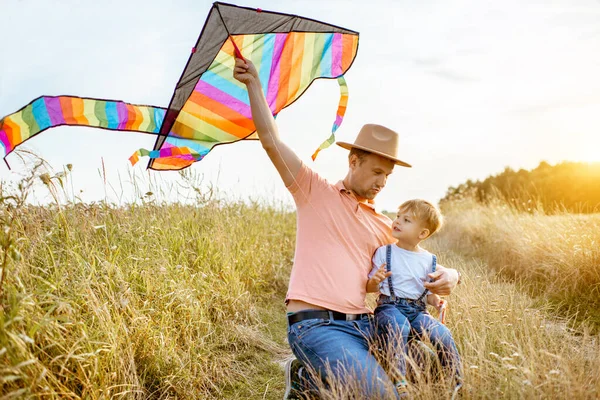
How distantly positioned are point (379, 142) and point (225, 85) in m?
1.26

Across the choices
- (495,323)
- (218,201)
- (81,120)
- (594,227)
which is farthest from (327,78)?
(594,227)

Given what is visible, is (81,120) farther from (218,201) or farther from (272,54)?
(218,201)

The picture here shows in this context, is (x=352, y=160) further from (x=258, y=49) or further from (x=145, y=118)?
(x=145, y=118)

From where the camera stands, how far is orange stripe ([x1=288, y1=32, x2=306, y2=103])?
13.3 ft

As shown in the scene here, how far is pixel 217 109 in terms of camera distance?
13.1ft

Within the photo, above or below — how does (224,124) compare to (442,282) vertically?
above

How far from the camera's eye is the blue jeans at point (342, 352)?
287 centimetres

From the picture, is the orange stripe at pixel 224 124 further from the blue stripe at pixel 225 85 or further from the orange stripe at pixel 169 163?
the orange stripe at pixel 169 163

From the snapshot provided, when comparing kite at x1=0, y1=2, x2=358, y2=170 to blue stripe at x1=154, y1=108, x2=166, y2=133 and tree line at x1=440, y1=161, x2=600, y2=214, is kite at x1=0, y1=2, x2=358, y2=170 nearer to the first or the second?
blue stripe at x1=154, y1=108, x2=166, y2=133

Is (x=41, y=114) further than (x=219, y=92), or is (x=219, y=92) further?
(x=219, y=92)

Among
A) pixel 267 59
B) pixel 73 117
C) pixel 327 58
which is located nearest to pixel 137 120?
pixel 73 117

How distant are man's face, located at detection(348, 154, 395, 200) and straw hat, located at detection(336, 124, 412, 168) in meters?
0.06

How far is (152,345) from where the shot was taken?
337 centimetres

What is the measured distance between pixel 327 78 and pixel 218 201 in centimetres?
277
